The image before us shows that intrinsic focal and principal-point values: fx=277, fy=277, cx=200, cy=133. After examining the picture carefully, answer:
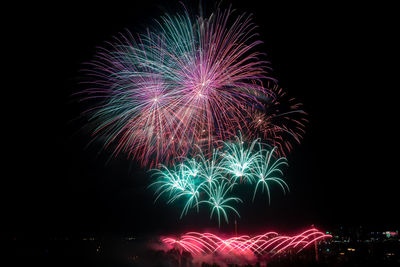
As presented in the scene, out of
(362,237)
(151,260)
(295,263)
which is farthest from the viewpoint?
(362,237)

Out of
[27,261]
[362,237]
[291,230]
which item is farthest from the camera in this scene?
[362,237]

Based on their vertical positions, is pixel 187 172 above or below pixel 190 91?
below

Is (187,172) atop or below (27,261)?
atop

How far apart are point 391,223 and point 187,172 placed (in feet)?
102

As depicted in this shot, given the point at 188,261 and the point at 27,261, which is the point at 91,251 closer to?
the point at 27,261

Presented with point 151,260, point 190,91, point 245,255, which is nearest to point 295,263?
point 190,91

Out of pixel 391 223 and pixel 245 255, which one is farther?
pixel 391 223

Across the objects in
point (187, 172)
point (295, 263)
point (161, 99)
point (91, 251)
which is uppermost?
point (161, 99)

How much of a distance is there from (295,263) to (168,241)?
24009 millimetres

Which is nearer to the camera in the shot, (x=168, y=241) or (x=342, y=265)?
(x=342, y=265)

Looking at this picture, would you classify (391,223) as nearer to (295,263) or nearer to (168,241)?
(168,241)

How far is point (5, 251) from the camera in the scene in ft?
75.2

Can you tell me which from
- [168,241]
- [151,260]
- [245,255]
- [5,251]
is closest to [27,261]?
[5,251]

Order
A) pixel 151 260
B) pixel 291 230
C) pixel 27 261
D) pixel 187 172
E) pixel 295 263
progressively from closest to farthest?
pixel 295 263
pixel 187 172
pixel 27 261
pixel 151 260
pixel 291 230
